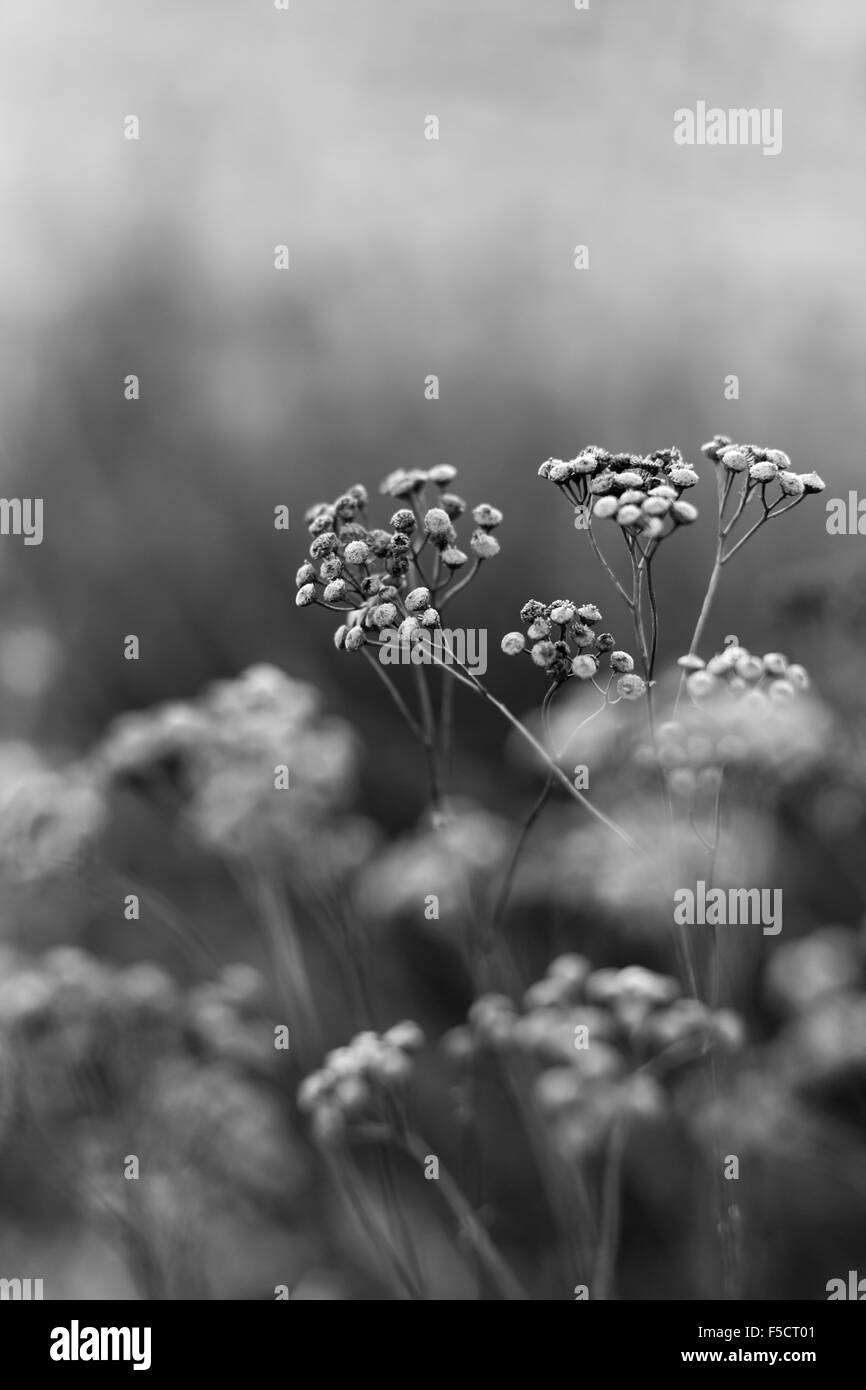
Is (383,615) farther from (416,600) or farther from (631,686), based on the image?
(631,686)

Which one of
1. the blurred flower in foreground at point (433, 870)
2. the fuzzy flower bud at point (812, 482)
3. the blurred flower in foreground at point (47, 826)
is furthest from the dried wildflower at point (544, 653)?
the blurred flower in foreground at point (47, 826)

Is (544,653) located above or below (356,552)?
below

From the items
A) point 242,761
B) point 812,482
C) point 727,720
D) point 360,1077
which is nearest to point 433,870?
point 242,761

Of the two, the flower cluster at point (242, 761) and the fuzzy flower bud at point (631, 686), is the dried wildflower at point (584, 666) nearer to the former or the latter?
the fuzzy flower bud at point (631, 686)

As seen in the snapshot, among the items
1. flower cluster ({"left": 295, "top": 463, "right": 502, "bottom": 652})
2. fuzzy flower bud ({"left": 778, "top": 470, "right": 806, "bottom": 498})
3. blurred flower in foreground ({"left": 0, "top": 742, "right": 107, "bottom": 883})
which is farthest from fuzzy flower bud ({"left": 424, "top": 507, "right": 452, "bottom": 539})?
blurred flower in foreground ({"left": 0, "top": 742, "right": 107, "bottom": 883})
